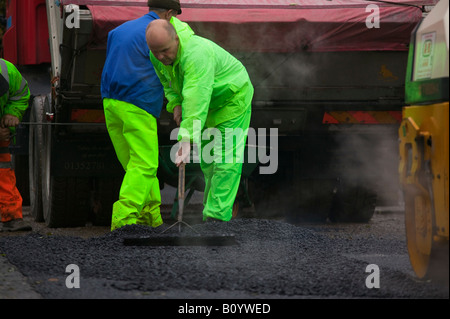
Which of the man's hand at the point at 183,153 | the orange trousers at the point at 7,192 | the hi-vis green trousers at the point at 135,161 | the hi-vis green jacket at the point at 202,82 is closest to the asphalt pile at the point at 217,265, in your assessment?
the hi-vis green trousers at the point at 135,161

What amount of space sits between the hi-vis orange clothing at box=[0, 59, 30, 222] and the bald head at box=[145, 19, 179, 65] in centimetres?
225

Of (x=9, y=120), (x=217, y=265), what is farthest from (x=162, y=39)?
(x=9, y=120)

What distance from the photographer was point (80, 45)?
7383 mm

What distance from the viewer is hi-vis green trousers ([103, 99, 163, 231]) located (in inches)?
269

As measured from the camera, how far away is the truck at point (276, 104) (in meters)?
7.47

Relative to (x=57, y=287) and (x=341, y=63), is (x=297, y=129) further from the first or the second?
(x=57, y=287)

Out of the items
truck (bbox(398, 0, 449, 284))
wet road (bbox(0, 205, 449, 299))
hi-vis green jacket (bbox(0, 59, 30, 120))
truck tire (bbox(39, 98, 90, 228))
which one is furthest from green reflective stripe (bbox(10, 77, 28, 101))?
truck (bbox(398, 0, 449, 284))

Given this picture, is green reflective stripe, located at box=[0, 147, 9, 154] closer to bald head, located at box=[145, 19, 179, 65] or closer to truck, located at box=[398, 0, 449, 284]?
bald head, located at box=[145, 19, 179, 65]

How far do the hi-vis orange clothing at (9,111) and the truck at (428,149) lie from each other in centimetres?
399

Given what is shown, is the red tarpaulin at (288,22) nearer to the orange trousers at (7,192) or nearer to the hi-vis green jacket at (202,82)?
the hi-vis green jacket at (202,82)
